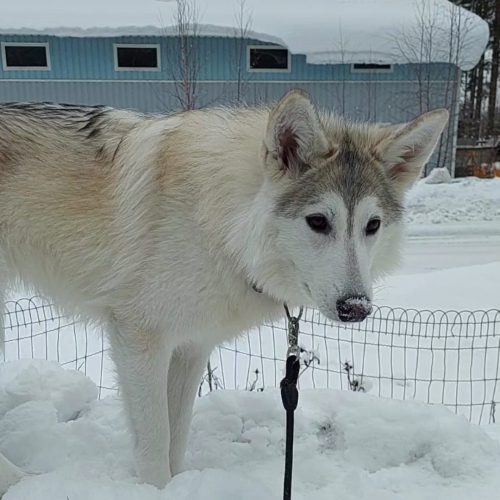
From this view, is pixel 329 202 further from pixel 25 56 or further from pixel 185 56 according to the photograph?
pixel 25 56

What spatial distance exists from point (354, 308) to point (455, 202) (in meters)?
11.5

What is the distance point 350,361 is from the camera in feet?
16.4

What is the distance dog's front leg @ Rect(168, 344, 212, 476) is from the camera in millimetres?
2936

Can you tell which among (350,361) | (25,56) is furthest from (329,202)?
(25,56)

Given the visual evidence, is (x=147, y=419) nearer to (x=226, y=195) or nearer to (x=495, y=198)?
(x=226, y=195)

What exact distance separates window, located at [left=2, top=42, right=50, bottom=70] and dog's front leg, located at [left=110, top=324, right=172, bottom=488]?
15.3m

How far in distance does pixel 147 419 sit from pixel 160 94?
14382mm

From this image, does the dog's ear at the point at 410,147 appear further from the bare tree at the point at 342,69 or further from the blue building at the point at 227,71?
the bare tree at the point at 342,69

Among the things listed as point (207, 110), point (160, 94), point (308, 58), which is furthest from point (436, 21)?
point (207, 110)

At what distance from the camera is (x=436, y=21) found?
15289 mm

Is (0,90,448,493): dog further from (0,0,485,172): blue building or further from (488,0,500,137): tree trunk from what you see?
(488,0,500,137): tree trunk

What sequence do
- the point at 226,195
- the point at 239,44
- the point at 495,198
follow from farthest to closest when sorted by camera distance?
1. the point at 239,44
2. the point at 495,198
3. the point at 226,195

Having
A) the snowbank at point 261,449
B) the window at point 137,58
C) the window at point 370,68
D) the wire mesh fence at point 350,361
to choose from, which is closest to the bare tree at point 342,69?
the window at point 370,68

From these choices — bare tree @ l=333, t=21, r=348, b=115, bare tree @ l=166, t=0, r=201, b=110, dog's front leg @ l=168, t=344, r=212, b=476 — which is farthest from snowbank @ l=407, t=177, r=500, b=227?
dog's front leg @ l=168, t=344, r=212, b=476
